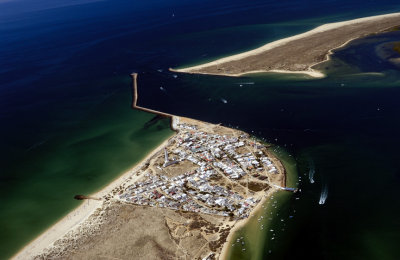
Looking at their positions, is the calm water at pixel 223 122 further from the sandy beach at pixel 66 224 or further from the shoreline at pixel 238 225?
the shoreline at pixel 238 225

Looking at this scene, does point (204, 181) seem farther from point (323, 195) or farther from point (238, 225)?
point (323, 195)

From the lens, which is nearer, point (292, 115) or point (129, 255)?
point (129, 255)

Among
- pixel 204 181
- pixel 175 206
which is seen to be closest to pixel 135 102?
pixel 204 181

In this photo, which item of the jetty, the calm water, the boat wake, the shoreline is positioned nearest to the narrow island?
the shoreline

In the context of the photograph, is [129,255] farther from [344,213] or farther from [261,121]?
[261,121]

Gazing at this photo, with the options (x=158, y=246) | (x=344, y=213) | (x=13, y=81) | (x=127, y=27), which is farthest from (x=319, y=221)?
(x=127, y=27)

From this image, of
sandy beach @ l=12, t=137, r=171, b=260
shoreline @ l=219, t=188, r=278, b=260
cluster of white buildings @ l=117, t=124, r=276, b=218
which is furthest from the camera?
cluster of white buildings @ l=117, t=124, r=276, b=218

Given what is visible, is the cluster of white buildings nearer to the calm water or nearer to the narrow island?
the narrow island
